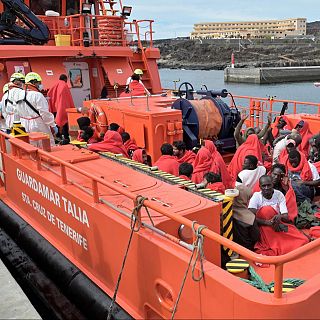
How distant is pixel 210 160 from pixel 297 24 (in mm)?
168584

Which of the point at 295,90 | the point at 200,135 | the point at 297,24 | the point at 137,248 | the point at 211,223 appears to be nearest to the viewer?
the point at 137,248

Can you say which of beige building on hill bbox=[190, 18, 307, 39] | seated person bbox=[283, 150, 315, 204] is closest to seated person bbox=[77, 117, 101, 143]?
seated person bbox=[283, 150, 315, 204]

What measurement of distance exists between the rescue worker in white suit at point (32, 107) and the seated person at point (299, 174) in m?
3.72

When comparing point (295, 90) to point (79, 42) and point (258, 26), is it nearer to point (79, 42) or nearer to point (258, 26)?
point (79, 42)

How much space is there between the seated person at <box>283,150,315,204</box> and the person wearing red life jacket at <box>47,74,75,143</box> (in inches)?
171

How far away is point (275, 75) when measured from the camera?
4794 centimetres

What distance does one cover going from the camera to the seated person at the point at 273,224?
4.00 meters

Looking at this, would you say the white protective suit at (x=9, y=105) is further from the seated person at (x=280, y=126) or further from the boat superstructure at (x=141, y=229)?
the seated person at (x=280, y=126)

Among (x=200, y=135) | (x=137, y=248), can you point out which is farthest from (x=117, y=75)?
(x=137, y=248)

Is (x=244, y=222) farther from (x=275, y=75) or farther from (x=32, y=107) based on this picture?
(x=275, y=75)

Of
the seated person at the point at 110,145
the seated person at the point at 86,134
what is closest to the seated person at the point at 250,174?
the seated person at the point at 110,145

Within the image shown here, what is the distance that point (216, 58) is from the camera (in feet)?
307

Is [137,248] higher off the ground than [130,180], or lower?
lower

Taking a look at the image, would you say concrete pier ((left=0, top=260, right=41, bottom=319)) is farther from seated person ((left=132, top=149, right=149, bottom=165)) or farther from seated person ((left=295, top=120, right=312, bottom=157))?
seated person ((left=295, top=120, right=312, bottom=157))
